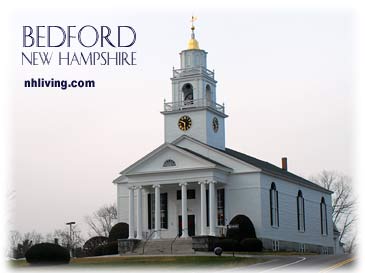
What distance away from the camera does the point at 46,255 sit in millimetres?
43250

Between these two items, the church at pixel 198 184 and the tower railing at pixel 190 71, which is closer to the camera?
the church at pixel 198 184

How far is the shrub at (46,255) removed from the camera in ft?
141

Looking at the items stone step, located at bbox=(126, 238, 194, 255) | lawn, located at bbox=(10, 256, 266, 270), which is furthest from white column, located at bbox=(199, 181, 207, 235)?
lawn, located at bbox=(10, 256, 266, 270)

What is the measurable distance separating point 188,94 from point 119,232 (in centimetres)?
1195

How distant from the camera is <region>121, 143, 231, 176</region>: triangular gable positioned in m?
55.0

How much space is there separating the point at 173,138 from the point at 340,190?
3754 cm

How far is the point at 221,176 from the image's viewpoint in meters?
55.9

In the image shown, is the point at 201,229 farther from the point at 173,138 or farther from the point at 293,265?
the point at 293,265

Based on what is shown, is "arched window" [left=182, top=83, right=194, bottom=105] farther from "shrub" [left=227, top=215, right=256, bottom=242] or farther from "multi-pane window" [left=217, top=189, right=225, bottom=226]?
"shrub" [left=227, top=215, right=256, bottom=242]

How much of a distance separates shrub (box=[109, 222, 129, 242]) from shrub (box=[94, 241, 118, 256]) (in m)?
1.93

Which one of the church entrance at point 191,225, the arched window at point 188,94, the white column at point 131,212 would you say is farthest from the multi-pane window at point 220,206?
the arched window at point 188,94

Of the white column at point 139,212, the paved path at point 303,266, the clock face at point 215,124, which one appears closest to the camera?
the paved path at point 303,266

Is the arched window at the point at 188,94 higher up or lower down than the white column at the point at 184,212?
higher up

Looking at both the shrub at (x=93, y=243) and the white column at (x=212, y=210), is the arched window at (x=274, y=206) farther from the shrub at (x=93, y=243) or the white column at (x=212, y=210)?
the shrub at (x=93, y=243)
